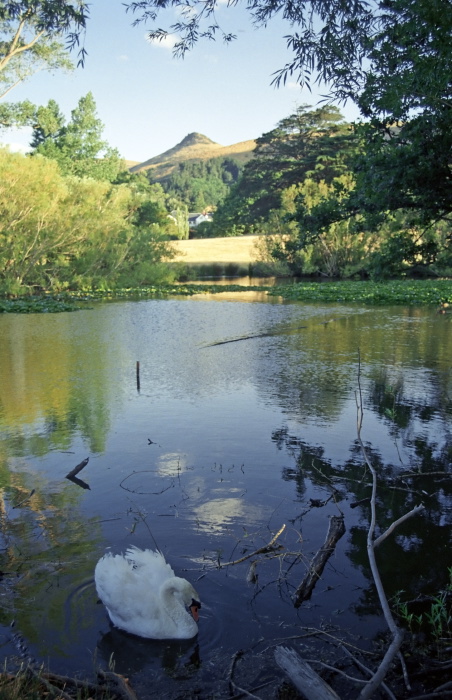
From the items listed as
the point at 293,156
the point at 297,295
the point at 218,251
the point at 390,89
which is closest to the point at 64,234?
the point at 297,295

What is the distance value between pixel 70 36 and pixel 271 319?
566 inches

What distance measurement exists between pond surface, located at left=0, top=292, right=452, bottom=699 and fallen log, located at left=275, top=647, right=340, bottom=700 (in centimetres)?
46

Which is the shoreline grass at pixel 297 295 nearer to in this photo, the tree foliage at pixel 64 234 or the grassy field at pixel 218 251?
the tree foliage at pixel 64 234

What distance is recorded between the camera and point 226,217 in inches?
2835

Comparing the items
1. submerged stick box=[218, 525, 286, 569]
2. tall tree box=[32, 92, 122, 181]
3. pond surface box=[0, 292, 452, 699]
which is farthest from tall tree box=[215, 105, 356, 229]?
submerged stick box=[218, 525, 286, 569]

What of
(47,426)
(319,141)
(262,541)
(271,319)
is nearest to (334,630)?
(262,541)

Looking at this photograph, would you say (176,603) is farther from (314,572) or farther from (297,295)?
(297,295)

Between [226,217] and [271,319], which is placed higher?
[226,217]

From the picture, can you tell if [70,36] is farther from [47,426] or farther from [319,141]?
[319,141]

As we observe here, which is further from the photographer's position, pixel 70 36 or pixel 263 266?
pixel 263 266

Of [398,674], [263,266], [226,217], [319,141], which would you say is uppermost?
[319,141]

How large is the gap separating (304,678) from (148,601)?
1.38 meters

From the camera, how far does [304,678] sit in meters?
3.31

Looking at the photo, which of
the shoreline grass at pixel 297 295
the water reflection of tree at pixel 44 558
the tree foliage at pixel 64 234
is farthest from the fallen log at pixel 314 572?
the tree foliage at pixel 64 234
